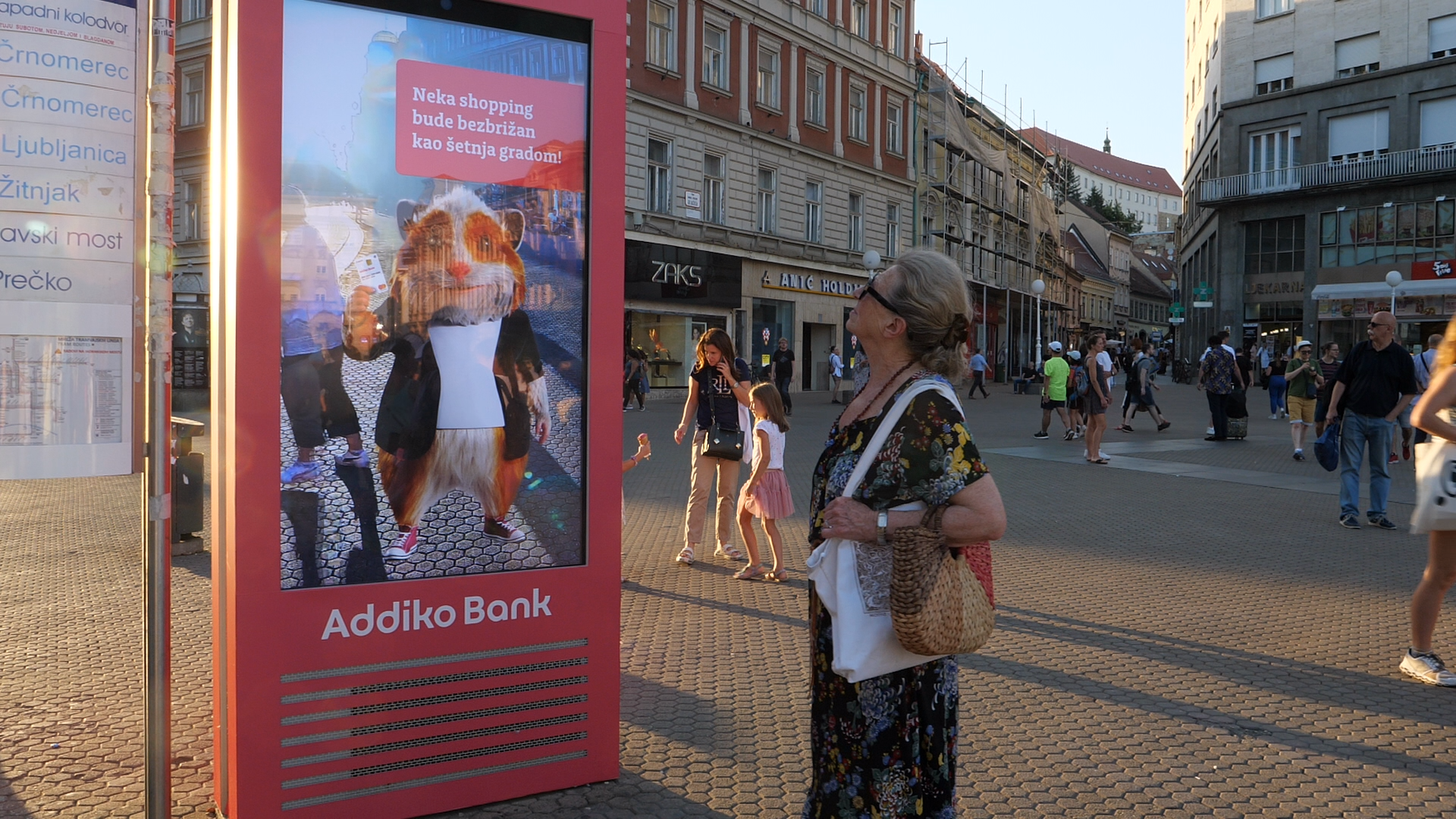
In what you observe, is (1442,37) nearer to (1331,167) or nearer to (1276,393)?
(1331,167)

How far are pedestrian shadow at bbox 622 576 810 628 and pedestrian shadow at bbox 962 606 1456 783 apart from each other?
45.2 inches

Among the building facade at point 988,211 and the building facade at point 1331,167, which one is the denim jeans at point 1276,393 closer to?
the building facade at point 988,211

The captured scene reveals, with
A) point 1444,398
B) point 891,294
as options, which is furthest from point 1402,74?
point 891,294

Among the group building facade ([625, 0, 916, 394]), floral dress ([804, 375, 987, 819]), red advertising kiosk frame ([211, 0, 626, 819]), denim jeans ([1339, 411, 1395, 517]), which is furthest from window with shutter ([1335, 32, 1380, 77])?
floral dress ([804, 375, 987, 819])

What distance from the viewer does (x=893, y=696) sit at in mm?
2729

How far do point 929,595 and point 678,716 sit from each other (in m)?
2.46

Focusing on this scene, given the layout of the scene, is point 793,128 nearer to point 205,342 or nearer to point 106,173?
point 205,342

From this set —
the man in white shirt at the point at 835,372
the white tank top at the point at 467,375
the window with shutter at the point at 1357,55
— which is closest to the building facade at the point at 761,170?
the man in white shirt at the point at 835,372

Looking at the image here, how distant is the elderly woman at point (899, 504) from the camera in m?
2.62

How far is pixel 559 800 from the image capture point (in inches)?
148

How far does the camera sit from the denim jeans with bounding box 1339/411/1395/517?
947cm

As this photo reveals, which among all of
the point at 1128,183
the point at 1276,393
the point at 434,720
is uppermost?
the point at 1128,183

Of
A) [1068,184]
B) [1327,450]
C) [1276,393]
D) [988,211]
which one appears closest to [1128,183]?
[1068,184]

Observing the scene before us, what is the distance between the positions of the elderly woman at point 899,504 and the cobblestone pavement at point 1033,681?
3.67 ft
